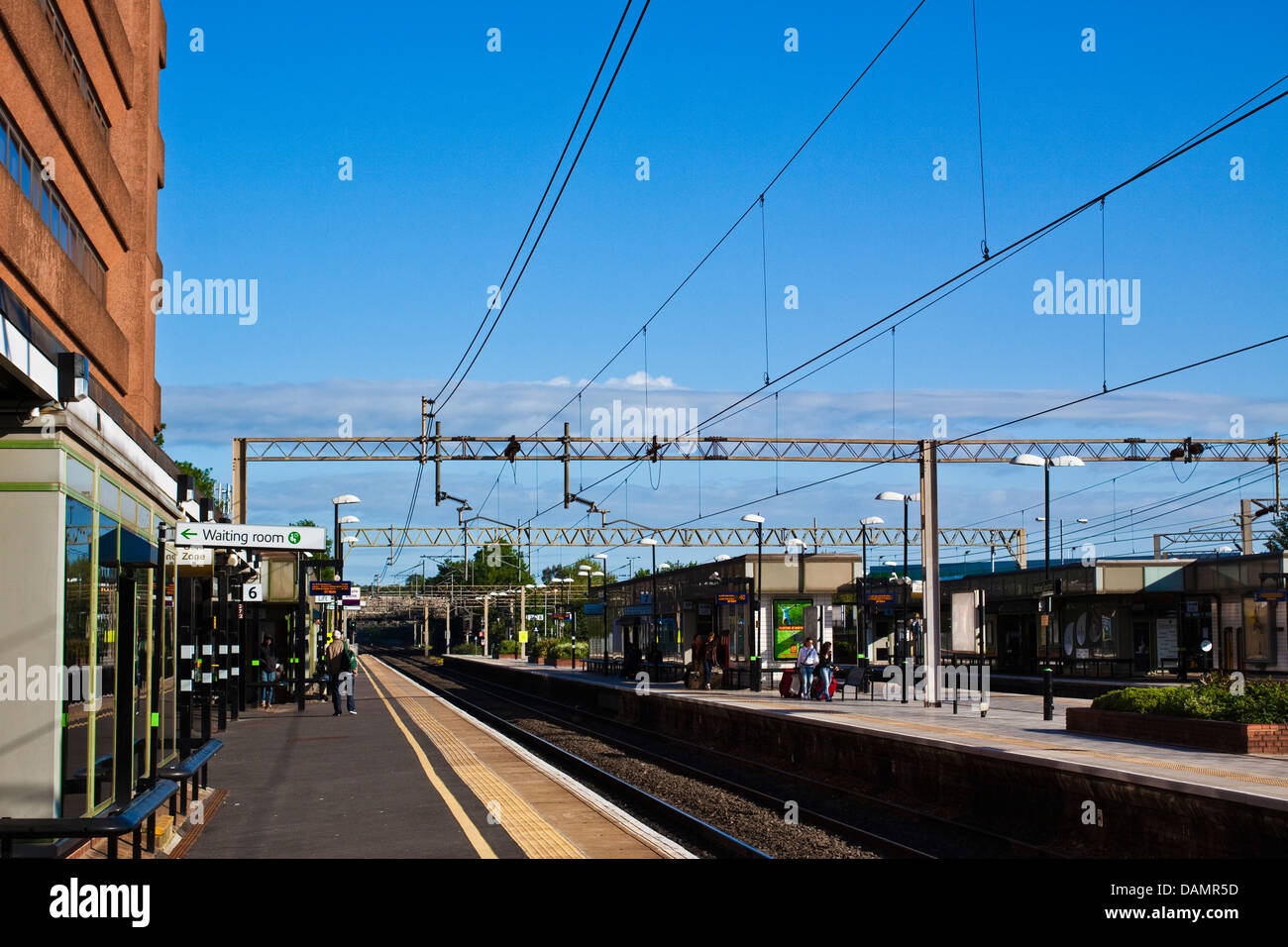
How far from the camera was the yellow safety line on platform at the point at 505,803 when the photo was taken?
11.9 metres

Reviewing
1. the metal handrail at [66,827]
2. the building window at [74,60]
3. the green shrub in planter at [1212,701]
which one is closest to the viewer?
the metal handrail at [66,827]

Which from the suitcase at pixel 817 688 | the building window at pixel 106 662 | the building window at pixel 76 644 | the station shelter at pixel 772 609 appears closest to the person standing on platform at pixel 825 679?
the suitcase at pixel 817 688

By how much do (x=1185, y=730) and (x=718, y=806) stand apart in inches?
266

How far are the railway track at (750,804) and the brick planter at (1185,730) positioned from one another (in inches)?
184

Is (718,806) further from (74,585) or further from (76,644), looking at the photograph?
(74,585)

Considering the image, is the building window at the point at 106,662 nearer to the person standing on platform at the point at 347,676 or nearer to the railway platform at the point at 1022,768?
→ the railway platform at the point at 1022,768

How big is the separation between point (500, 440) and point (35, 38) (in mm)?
17738

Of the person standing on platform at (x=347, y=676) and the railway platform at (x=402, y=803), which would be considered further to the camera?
the person standing on platform at (x=347, y=676)

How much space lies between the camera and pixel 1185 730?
19328 mm

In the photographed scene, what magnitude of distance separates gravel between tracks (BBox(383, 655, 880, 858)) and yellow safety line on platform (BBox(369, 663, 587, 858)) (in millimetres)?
2545

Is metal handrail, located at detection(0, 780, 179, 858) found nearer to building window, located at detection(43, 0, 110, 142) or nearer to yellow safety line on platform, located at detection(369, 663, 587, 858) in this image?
yellow safety line on platform, located at detection(369, 663, 587, 858)

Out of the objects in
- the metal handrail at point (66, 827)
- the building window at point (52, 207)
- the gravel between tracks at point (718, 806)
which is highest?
the building window at point (52, 207)
